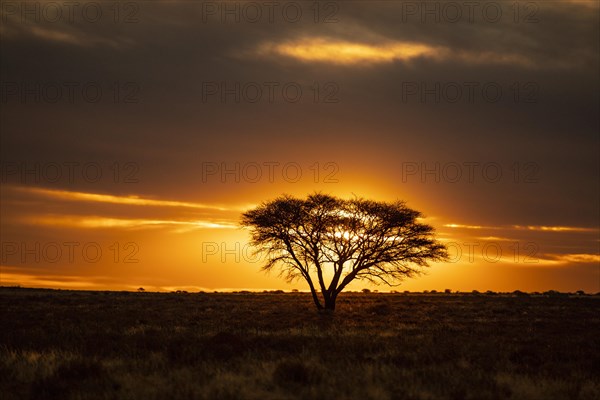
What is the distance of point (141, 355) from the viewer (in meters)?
19.0

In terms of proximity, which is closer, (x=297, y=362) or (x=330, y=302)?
(x=297, y=362)

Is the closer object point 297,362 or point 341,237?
point 297,362

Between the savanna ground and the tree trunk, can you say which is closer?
the savanna ground

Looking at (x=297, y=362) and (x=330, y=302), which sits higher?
(x=330, y=302)

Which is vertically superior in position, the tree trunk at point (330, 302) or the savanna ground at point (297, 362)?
the tree trunk at point (330, 302)

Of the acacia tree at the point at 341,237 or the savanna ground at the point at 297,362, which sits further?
the acacia tree at the point at 341,237

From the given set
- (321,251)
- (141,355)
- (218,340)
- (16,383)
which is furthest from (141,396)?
(321,251)

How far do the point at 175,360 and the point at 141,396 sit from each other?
4.86 m

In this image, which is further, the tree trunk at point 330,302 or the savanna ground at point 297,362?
the tree trunk at point 330,302

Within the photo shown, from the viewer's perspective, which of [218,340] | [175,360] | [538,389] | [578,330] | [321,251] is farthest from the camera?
[321,251]

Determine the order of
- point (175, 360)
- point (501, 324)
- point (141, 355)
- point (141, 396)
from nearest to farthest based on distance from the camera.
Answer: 1. point (141, 396)
2. point (175, 360)
3. point (141, 355)
4. point (501, 324)

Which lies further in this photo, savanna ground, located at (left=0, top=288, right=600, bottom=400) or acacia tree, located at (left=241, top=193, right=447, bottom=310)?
acacia tree, located at (left=241, top=193, right=447, bottom=310)

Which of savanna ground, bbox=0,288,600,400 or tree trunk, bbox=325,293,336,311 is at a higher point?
tree trunk, bbox=325,293,336,311

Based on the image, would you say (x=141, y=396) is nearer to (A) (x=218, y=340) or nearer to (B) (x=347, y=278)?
(A) (x=218, y=340)
